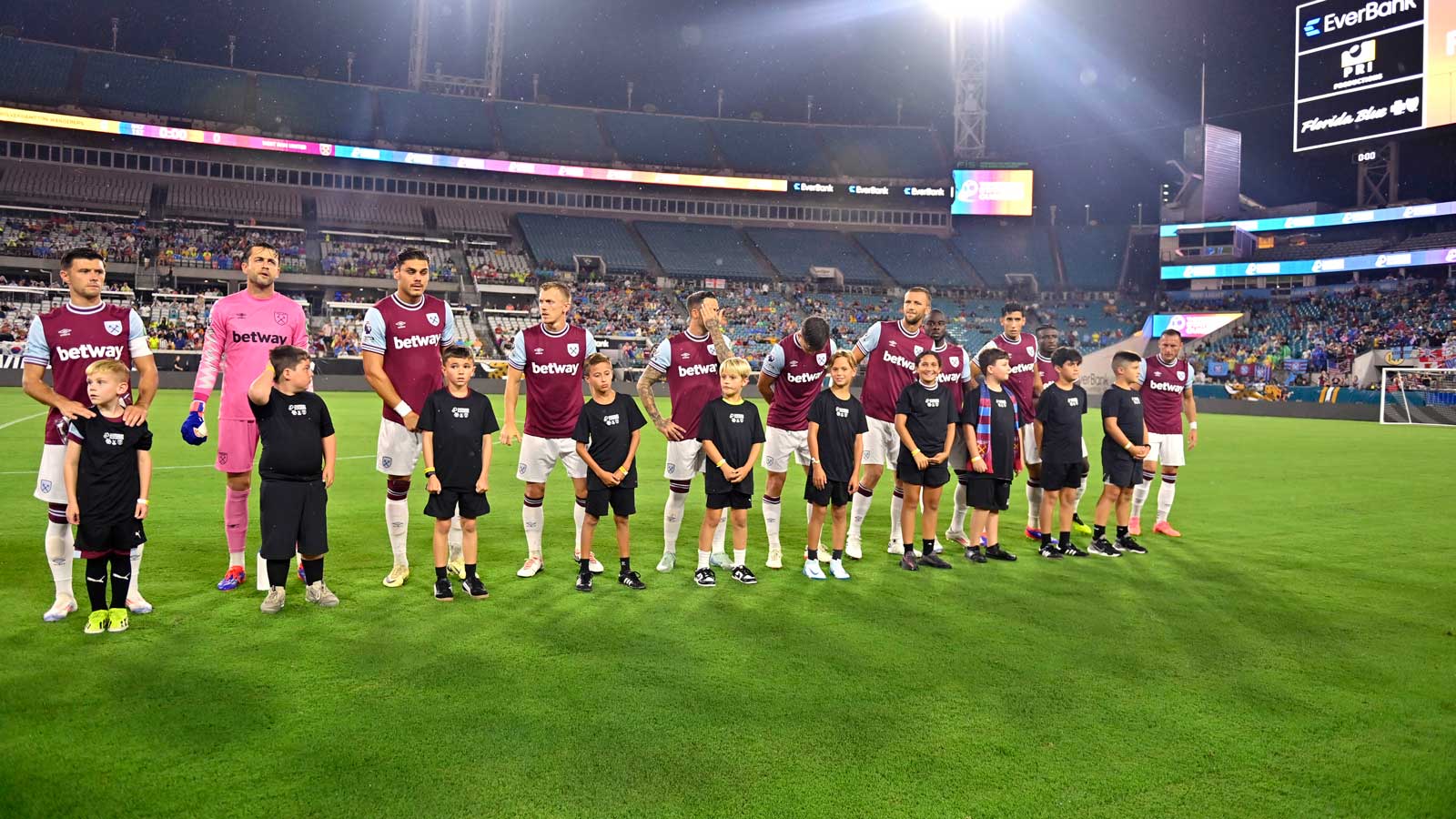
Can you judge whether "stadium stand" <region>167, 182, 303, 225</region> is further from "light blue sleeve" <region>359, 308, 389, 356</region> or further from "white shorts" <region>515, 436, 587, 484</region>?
"white shorts" <region>515, 436, 587, 484</region>

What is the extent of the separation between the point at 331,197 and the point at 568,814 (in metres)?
61.9

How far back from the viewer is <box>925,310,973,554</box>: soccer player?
8.73 m

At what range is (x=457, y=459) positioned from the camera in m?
6.73

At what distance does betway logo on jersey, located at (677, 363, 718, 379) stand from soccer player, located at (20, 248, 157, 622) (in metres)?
3.98

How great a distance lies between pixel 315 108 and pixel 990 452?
6291cm

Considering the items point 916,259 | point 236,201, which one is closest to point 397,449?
point 236,201

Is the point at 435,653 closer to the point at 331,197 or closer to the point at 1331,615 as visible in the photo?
the point at 1331,615

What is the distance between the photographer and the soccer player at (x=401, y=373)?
6953mm

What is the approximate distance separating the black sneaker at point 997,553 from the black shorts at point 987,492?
41cm

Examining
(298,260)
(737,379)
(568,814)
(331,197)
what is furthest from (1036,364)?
(331,197)

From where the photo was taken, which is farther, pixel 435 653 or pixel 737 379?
pixel 737 379

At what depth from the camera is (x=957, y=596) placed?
688cm

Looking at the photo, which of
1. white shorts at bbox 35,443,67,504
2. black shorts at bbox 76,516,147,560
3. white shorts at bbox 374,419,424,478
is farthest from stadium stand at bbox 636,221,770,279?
black shorts at bbox 76,516,147,560

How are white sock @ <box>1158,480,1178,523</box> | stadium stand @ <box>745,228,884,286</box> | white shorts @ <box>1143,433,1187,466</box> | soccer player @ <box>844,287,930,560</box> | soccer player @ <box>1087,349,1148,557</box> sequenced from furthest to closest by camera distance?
stadium stand @ <box>745,228,884,286</box> < white shorts @ <box>1143,433,1187,466</box> < white sock @ <box>1158,480,1178,523</box> < soccer player @ <box>1087,349,1148,557</box> < soccer player @ <box>844,287,930,560</box>
